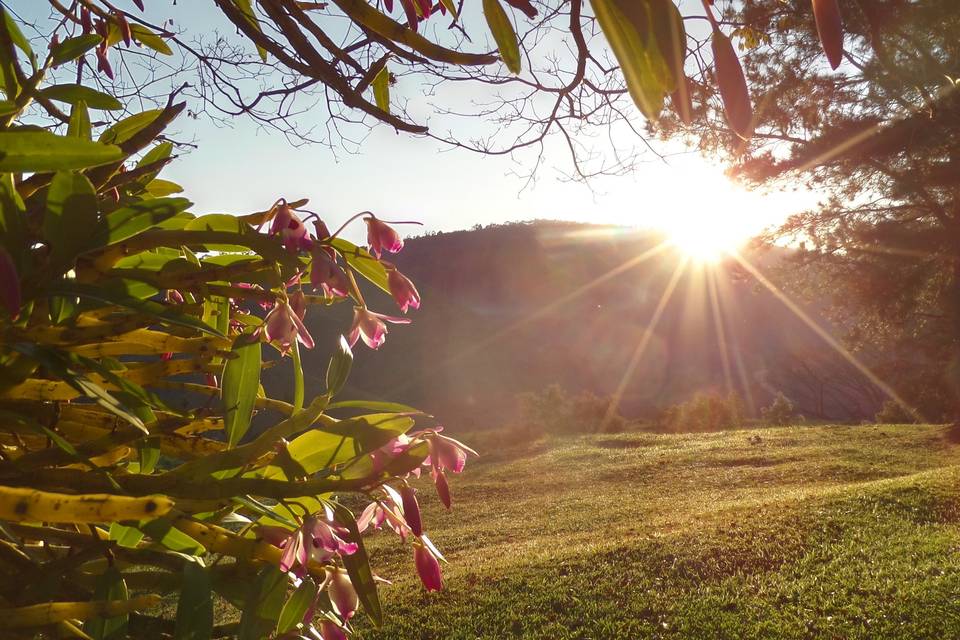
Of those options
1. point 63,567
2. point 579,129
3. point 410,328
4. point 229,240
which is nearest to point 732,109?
point 229,240

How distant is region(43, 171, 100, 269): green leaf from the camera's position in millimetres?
562

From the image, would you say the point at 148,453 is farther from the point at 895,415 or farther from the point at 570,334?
the point at 570,334

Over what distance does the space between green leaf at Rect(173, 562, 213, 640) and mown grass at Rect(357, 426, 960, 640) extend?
99 cm

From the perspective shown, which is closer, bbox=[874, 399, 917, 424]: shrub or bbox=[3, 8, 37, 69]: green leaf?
bbox=[3, 8, 37, 69]: green leaf

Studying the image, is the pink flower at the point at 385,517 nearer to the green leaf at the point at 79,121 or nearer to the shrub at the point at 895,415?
the green leaf at the point at 79,121

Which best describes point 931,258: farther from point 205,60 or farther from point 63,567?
point 63,567

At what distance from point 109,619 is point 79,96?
0.56 m

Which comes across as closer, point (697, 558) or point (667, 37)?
point (667, 37)

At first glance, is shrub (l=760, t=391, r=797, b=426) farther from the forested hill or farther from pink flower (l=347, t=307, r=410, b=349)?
pink flower (l=347, t=307, r=410, b=349)

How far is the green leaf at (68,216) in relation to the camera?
1.85 feet

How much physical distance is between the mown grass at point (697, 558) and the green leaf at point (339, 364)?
1.01m

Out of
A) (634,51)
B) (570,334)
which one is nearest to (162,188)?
(634,51)

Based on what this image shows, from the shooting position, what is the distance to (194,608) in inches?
24.4

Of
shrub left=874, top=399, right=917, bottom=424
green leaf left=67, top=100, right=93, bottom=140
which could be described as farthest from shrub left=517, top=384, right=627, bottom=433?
green leaf left=67, top=100, right=93, bottom=140
